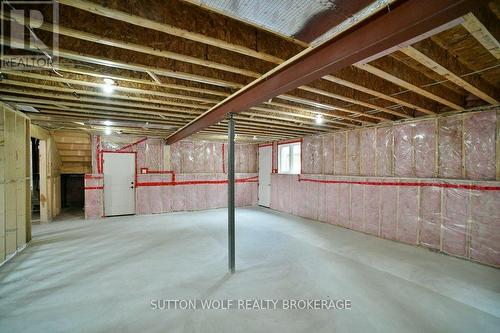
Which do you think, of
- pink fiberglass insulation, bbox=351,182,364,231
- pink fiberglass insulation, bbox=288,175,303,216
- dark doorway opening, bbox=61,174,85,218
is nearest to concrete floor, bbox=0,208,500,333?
pink fiberglass insulation, bbox=351,182,364,231

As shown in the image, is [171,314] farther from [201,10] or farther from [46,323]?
[201,10]

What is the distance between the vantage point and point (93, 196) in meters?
6.21

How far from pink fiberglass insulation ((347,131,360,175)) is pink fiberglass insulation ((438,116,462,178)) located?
5.11ft

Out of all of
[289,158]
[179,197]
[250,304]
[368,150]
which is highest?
[368,150]

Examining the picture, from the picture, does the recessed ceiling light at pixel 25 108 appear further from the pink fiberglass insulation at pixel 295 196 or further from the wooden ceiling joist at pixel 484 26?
the pink fiberglass insulation at pixel 295 196

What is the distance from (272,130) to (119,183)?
466 cm

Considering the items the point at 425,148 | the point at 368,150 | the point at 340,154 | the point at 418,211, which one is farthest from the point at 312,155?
the point at 418,211

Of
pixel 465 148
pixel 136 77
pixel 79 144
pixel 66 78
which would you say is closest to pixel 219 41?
pixel 136 77

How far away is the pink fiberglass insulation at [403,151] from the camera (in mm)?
4254

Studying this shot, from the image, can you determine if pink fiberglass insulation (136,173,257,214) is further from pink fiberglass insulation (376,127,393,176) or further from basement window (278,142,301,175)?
pink fiberglass insulation (376,127,393,176)

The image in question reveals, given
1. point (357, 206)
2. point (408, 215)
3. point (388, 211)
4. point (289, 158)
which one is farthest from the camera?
point (289, 158)

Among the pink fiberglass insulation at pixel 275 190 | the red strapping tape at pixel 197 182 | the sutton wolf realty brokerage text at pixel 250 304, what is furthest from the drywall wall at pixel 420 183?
the red strapping tape at pixel 197 182

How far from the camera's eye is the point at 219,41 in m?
1.68

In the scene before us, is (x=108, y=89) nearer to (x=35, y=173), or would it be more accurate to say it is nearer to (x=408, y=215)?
(x=408, y=215)
